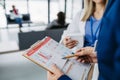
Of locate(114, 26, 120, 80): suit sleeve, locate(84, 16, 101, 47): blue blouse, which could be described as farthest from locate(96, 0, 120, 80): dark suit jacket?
locate(84, 16, 101, 47): blue blouse

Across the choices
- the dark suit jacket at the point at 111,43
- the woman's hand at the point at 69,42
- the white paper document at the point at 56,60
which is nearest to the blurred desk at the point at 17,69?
the woman's hand at the point at 69,42

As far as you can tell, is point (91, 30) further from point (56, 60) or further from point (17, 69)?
point (17, 69)

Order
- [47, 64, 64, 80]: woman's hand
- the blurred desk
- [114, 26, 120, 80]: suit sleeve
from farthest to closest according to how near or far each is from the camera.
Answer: the blurred desk, [47, 64, 64, 80]: woman's hand, [114, 26, 120, 80]: suit sleeve

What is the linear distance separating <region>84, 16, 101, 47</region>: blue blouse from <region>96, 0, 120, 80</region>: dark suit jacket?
0.65 m

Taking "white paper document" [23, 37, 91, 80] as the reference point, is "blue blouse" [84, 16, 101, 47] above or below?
above

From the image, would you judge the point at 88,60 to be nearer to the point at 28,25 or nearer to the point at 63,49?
the point at 63,49

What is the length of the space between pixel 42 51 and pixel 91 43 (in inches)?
17.6

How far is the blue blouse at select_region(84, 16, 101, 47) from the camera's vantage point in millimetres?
1168

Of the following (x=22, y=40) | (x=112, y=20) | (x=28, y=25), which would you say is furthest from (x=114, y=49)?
(x=28, y=25)

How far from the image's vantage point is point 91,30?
1.19 m

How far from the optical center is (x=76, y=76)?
2.74ft

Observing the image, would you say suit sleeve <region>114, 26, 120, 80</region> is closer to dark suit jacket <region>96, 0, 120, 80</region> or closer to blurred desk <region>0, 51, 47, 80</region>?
dark suit jacket <region>96, 0, 120, 80</region>

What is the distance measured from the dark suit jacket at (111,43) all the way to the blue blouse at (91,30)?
65 cm

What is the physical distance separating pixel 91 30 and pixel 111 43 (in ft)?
2.31
